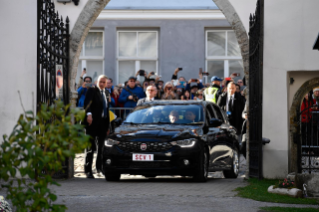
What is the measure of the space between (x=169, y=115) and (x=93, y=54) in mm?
15612

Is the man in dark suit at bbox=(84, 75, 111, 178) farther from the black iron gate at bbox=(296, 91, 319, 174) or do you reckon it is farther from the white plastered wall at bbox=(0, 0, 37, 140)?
the black iron gate at bbox=(296, 91, 319, 174)

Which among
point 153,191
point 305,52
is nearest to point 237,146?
point 305,52

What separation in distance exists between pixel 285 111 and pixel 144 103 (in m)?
2.96

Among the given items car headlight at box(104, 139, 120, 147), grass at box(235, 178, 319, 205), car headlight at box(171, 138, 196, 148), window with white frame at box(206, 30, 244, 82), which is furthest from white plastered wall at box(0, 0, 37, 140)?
window with white frame at box(206, 30, 244, 82)

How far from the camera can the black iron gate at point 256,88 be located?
1240 cm

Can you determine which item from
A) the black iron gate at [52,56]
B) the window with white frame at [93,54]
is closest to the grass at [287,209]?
the black iron gate at [52,56]

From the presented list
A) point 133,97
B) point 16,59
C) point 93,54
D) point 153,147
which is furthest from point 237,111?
point 93,54

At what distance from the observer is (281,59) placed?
12.9 metres

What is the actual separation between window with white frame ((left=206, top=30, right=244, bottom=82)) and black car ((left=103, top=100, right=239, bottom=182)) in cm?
1470

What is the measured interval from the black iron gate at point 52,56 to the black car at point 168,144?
145 cm

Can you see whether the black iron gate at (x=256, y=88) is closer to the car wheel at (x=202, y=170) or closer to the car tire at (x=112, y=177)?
the car wheel at (x=202, y=170)

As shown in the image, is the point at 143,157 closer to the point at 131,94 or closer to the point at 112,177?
the point at 112,177

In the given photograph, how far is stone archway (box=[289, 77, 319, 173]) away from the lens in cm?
1289

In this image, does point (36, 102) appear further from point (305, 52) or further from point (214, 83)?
point (214, 83)
